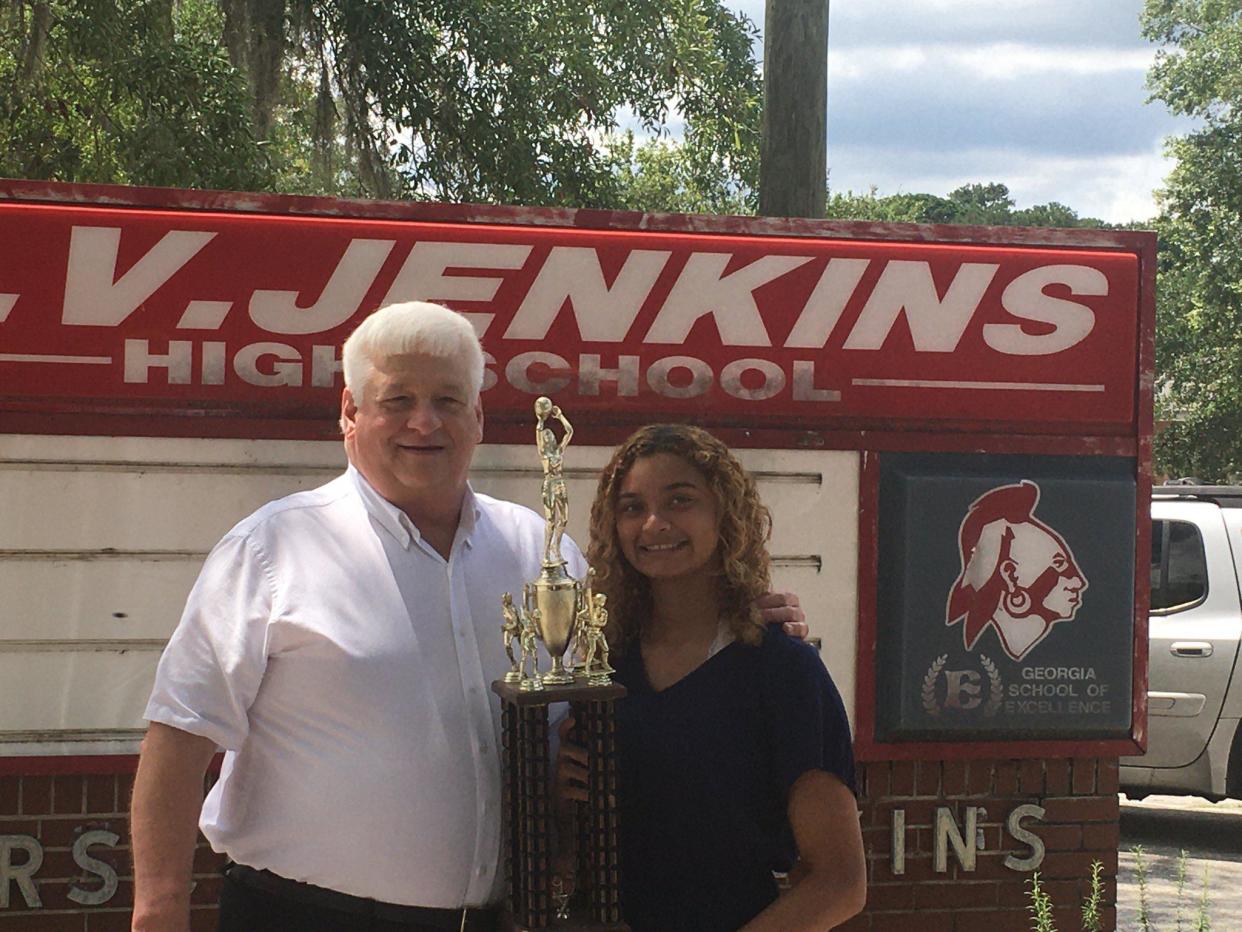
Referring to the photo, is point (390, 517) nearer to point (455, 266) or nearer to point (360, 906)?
point (360, 906)

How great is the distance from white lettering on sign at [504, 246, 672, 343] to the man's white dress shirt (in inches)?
84.8

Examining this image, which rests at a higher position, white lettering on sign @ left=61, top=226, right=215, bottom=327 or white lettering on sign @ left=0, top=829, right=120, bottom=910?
white lettering on sign @ left=61, top=226, right=215, bottom=327

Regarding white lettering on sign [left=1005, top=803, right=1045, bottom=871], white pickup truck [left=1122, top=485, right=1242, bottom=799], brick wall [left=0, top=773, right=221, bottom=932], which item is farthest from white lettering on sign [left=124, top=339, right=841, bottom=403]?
white pickup truck [left=1122, top=485, right=1242, bottom=799]

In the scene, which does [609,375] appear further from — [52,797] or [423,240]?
[52,797]

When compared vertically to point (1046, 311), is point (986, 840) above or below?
below

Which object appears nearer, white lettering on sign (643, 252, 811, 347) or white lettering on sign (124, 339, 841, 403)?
white lettering on sign (124, 339, 841, 403)

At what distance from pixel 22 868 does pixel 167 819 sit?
2346mm

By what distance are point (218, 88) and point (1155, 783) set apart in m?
7.35

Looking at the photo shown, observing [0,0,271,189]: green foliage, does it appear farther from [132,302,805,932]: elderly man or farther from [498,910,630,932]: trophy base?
[498,910,630,932]: trophy base

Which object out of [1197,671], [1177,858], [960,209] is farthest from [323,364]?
[960,209]

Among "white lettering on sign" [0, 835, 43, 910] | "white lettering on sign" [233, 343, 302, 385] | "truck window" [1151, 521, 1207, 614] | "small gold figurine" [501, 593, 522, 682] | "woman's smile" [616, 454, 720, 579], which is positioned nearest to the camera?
"small gold figurine" [501, 593, 522, 682]

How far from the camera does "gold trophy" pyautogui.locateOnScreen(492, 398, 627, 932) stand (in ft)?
9.33

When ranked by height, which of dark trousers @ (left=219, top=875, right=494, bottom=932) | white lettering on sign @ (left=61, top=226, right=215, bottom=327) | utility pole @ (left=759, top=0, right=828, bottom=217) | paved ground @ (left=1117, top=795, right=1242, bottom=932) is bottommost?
paved ground @ (left=1117, top=795, right=1242, bottom=932)

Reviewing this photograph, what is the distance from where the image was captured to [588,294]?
5.13m
